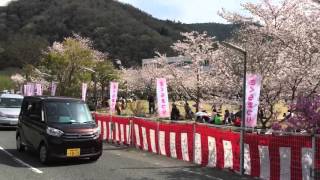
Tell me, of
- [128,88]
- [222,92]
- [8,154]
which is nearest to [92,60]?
[128,88]

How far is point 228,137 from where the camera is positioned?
468 inches

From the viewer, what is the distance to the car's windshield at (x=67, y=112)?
1255 centimetres

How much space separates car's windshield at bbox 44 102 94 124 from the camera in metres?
12.6

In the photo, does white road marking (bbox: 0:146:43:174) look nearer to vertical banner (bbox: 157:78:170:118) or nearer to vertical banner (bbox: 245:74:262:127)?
vertical banner (bbox: 245:74:262:127)

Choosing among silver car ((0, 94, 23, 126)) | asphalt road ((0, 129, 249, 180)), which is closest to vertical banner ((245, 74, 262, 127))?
asphalt road ((0, 129, 249, 180))

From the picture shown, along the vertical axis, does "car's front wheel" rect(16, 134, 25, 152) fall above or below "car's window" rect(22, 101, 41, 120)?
A: below

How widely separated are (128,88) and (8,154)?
58179 millimetres

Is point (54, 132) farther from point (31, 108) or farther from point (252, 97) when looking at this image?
point (252, 97)

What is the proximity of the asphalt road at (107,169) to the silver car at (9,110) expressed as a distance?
8170 millimetres

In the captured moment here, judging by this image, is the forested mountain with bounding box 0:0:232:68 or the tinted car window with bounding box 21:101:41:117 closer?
the tinted car window with bounding box 21:101:41:117

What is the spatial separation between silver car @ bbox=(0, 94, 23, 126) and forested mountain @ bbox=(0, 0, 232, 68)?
2491 inches

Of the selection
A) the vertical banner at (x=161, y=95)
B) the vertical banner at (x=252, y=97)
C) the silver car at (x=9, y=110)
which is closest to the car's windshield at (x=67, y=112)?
the vertical banner at (x=252, y=97)

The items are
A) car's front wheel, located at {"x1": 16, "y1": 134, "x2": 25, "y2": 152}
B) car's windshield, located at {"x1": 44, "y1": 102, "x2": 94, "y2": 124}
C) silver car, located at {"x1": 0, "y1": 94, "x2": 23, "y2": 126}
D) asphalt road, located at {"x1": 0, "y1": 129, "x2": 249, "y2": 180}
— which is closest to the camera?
asphalt road, located at {"x1": 0, "y1": 129, "x2": 249, "y2": 180}

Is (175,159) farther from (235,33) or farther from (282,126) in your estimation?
(235,33)
